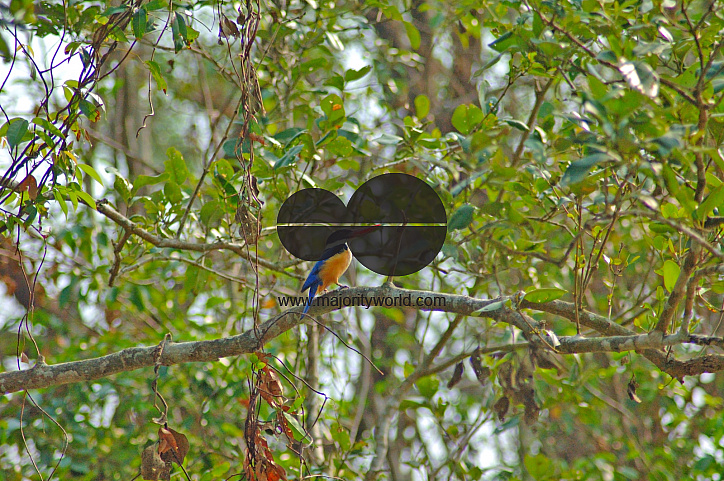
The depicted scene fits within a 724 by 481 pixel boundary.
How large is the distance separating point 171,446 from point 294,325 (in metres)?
0.62

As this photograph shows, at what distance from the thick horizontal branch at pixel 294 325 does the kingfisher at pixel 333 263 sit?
8.4 inches

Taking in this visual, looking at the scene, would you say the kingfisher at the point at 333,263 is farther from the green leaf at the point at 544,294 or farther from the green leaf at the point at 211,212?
the green leaf at the point at 544,294

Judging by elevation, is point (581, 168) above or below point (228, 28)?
below

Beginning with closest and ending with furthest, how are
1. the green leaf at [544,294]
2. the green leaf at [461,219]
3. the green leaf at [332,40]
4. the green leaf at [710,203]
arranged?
the green leaf at [710,203]
the green leaf at [461,219]
the green leaf at [544,294]
the green leaf at [332,40]

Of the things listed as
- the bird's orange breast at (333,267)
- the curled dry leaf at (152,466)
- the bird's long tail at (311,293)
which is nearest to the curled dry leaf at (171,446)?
the curled dry leaf at (152,466)

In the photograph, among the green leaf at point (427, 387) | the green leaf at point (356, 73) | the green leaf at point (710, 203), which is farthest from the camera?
the green leaf at point (427, 387)

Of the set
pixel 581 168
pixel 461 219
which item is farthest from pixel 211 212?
pixel 581 168

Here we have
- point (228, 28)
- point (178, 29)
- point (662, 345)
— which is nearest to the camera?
point (662, 345)

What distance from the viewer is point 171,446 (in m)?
2.19

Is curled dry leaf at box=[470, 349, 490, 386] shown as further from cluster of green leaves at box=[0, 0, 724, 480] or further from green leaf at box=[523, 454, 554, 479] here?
green leaf at box=[523, 454, 554, 479]

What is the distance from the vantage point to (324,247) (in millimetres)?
2982

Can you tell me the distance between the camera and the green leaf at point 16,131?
2.13 m

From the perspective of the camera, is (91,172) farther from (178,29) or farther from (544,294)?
(544,294)

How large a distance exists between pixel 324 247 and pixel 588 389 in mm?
2654
